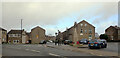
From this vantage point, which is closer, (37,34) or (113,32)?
(37,34)

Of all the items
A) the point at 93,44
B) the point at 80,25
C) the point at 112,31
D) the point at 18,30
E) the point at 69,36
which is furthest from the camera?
the point at 18,30

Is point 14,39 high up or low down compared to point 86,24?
down

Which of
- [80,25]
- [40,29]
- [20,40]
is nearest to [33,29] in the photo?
[40,29]

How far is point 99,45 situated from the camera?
22844mm

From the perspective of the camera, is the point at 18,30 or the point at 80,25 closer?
the point at 80,25

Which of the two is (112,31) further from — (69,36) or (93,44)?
(93,44)

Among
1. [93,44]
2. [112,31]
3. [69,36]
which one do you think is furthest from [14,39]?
[93,44]

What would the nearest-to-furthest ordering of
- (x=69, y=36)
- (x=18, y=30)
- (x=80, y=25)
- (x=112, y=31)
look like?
(x=80, y=25)
(x=69, y=36)
(x=112, y=31)
(x=18, y=30)

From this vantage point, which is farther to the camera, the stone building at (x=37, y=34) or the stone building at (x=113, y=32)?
the stone building at (x=113, y=32)

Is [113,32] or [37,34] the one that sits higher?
[113,32]

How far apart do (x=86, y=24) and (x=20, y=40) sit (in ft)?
112

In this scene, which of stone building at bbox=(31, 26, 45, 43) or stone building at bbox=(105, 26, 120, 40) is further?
stone building at bbox=(105, 26, 120, 40)

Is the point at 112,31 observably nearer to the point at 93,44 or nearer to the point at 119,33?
the point at 119,33

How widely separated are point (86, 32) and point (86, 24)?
Result: 3.33 metres
